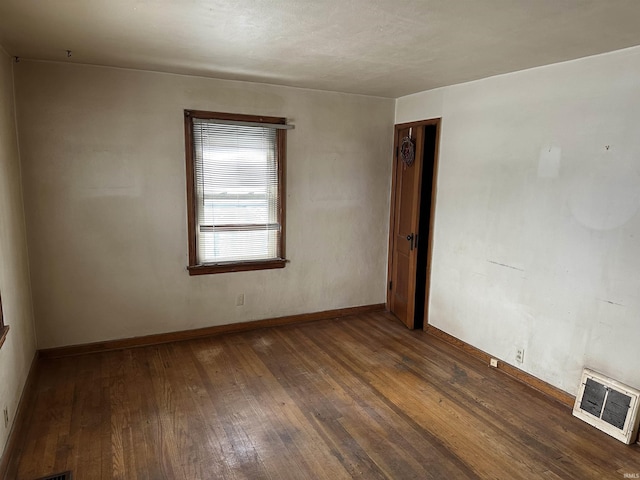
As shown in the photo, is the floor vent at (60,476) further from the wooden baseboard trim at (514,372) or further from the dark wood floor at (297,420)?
the wooden baseboard trim at (514,372)

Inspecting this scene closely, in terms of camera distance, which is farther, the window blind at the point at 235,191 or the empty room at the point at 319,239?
the window blind at the point at 235,191

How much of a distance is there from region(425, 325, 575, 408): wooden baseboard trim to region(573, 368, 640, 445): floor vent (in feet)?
0.47

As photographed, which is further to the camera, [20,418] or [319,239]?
[319,239]

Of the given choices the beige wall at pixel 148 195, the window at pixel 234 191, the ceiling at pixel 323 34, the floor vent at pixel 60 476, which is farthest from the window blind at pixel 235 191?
the floor vent at pixel 60 476

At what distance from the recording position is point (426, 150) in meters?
4.41

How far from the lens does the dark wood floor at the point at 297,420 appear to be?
236 cm

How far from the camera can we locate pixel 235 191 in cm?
408

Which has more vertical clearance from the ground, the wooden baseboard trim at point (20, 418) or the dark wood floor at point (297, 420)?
the wooden baseboard trim at point (20, 418)

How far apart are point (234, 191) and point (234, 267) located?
0.77m

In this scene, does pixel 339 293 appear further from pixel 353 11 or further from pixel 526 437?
pixel 353 11

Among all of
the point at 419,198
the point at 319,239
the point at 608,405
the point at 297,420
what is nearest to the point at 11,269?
the point at 297,420

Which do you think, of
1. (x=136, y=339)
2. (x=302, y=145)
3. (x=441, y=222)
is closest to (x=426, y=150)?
(x=441, y=222)

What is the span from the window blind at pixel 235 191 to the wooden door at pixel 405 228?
1.42 meters

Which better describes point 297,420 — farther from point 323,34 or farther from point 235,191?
point 323,34
